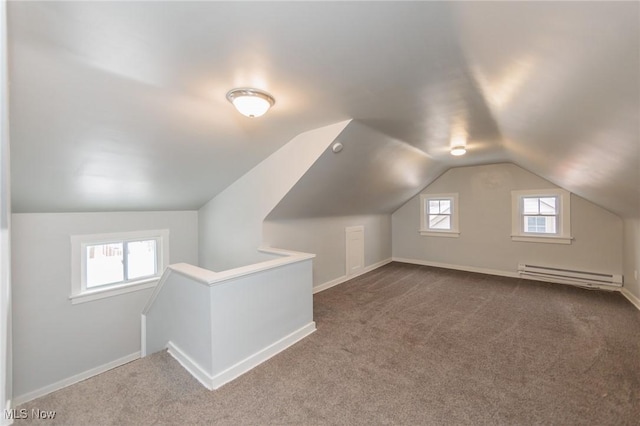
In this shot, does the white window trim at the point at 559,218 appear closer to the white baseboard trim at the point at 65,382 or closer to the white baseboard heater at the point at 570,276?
the white baseboard heater at the point at 570,276

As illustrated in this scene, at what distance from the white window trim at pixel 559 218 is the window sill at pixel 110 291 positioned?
6505 mm

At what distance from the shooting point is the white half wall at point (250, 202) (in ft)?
9.95

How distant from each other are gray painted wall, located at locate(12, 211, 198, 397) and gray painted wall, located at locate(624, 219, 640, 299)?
702 centimetres

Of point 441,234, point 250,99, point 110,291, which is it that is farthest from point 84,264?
point 441,234

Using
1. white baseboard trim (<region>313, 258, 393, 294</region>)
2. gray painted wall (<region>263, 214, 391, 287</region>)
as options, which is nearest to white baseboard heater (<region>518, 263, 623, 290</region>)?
white baseboard trim (<region>313, 258, 393, 294</region>)

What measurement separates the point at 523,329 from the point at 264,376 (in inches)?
111

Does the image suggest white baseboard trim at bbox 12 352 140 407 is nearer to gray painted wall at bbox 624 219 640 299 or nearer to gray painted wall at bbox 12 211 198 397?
gray painted wall at bbox 12 211 198 397

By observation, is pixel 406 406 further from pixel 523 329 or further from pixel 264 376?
pixel 523 329

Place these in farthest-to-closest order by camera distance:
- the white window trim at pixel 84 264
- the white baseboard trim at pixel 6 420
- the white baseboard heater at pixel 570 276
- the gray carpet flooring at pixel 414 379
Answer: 1. the white baseboard heater at pixel 570 276
2. the white window trim at pixel 84 264
3. the gray carpet flooring at pixel 414 379
4. the white baseboard trim at pixel 6 420

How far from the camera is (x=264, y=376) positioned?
83.2 inches

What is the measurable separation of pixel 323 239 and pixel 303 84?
294 centimetres

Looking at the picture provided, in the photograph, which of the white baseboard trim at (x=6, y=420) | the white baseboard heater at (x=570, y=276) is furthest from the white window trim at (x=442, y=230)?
the white baseboard trim at (x=6, y=420)

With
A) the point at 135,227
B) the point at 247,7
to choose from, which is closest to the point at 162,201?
the point at 135,227

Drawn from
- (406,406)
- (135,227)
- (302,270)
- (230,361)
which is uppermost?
(135,227)
